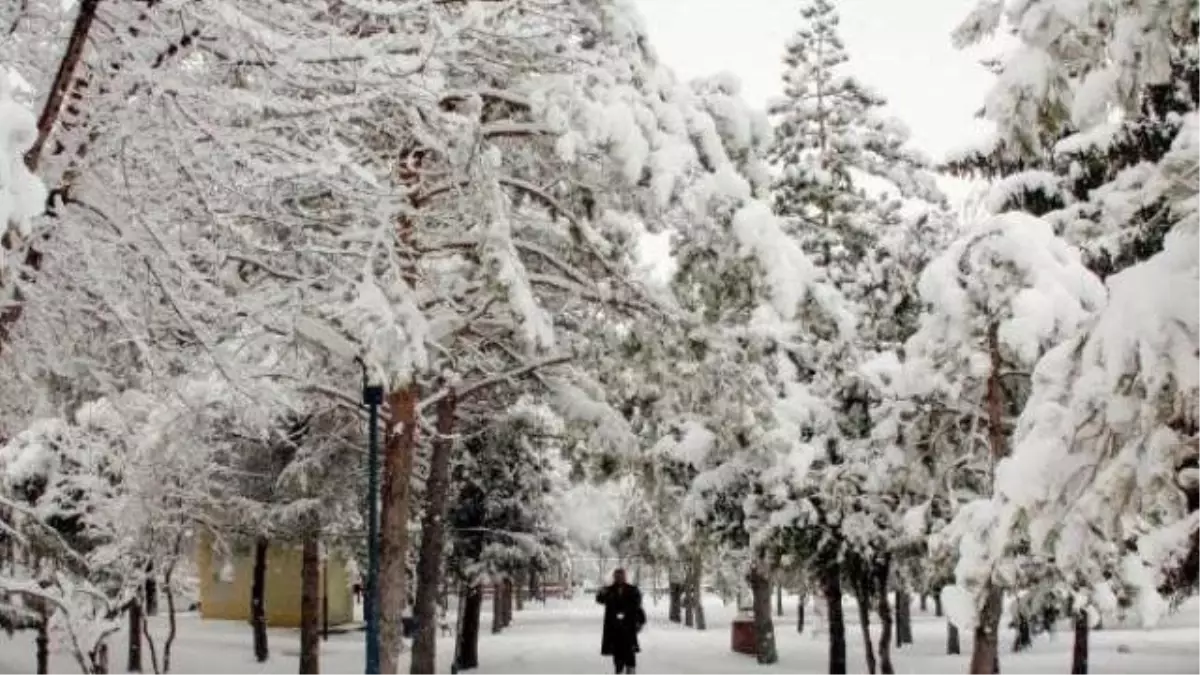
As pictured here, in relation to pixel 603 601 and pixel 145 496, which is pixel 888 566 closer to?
pixel 603 601

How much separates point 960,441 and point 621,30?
849 centimetres

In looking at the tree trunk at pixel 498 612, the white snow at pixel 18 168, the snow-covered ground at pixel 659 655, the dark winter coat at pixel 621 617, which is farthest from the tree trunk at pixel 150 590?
the white snow at pixel 18 168

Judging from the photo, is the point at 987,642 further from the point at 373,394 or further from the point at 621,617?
the point at 373,394

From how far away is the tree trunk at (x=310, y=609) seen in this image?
2084 centimetres

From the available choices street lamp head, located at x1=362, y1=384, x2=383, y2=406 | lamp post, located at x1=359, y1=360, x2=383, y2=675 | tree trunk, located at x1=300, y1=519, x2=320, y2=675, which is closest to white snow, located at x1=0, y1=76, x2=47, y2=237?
lamp post, located at x1=359, y1=360, x2=383, y2=675

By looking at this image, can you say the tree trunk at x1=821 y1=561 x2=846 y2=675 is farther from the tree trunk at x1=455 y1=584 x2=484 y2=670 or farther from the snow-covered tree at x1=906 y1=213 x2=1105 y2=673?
the tree trunk at x1=455 y1=584 x2=484 y2=670

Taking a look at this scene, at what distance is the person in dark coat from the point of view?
17.6 m

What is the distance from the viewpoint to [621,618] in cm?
1769

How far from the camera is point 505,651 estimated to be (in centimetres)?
2981

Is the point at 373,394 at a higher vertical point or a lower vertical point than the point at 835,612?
higher

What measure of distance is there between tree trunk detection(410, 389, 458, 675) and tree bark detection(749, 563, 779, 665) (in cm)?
1048

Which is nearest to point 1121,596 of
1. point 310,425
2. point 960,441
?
point 960,441

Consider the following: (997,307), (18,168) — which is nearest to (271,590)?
(997,307)

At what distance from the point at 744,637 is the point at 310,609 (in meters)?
Result: 12.7
